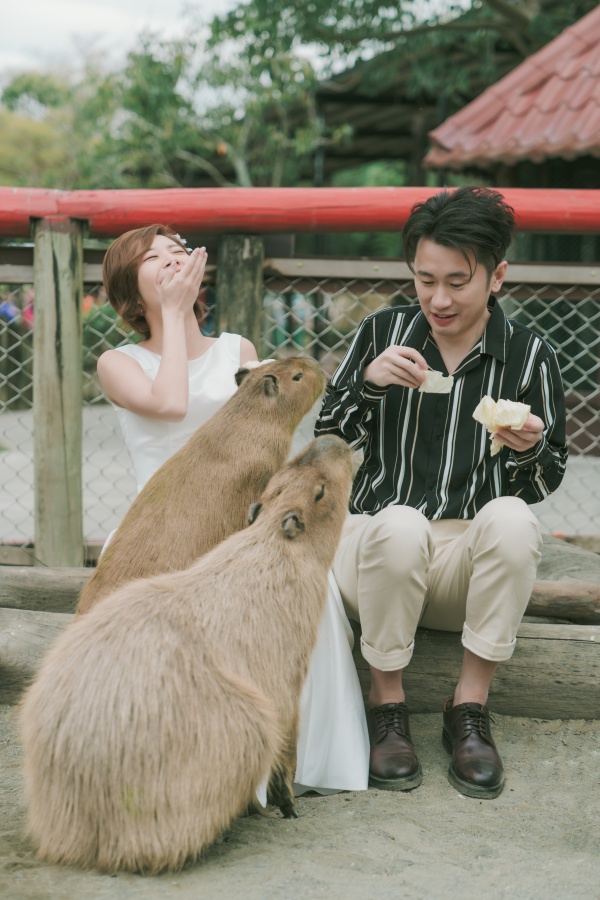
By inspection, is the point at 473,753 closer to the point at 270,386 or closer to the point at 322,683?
the point at 322,683

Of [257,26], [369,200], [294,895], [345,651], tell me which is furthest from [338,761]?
[257,26]

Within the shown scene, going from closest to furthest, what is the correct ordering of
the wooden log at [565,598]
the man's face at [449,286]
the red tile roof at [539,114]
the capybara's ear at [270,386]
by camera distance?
1. the man's face at [449,286]
2. the capybara's ear at [270,386]
3. the wooden log at [565,598]
4. the red tile roof at [539,114]

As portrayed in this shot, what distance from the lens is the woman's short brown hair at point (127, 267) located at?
2812mm

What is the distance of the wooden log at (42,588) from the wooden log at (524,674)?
0.95 meters

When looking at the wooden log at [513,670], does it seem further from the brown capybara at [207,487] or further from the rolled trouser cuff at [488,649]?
the brown capybara at [207,487]

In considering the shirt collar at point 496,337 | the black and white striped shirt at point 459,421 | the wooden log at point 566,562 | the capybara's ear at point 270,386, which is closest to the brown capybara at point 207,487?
the capybara's ear at point 270,386

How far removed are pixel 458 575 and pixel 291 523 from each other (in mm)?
624

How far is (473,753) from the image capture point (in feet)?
8.17

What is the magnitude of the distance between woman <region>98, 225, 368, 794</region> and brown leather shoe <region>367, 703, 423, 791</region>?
0.12 ft

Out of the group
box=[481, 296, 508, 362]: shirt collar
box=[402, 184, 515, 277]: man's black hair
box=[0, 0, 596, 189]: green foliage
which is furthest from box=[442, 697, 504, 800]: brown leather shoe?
box=[0, 0, 596, 189]: green foliage

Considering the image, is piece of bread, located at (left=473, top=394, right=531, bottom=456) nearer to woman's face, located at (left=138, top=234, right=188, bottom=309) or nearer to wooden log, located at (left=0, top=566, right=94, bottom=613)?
woman's face, located at (left=138, top=234, right=188, bottom=309)

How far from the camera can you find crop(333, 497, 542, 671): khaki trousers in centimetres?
245

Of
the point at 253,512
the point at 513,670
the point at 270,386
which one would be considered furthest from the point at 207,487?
the point at 513,670

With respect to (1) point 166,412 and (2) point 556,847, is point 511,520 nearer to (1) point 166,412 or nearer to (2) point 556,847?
(2) point 556,847
